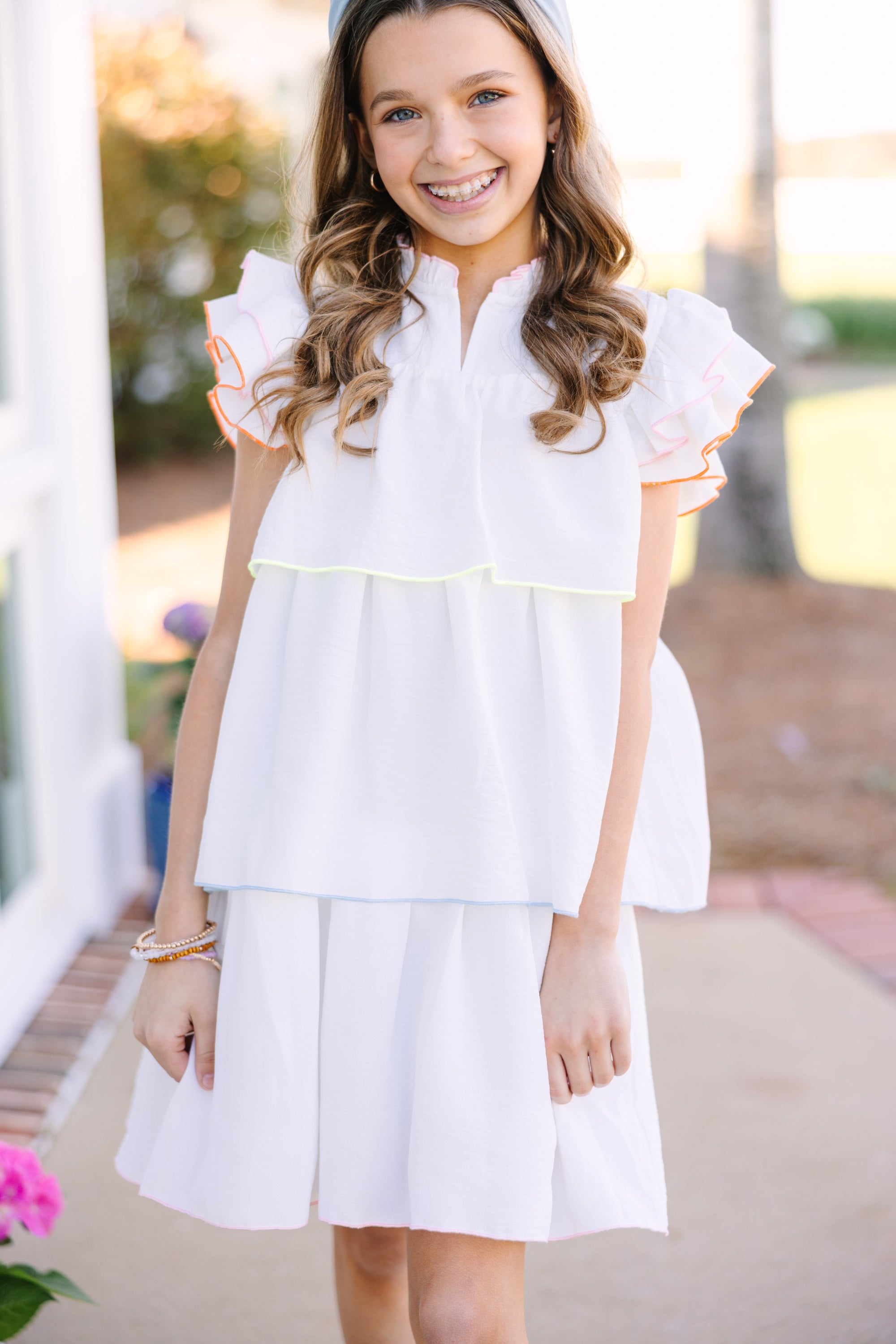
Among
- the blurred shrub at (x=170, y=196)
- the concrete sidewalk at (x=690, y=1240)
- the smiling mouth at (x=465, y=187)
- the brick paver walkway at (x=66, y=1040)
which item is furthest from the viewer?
the blurred shrub at (x=170, y=196)

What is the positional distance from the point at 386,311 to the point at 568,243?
0.23m

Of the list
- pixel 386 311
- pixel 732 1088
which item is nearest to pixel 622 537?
pixel 386 311

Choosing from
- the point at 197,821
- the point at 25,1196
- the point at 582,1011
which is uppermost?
the point at 197,821

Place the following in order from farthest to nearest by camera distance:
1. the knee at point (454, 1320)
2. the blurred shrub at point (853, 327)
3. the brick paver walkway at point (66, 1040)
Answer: the blurred shrub at point (853, 327) → the brick paver walkway at point (66, 1040) → the knee at point (454, 1320)

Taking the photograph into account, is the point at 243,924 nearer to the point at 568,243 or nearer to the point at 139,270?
the point at 568,243

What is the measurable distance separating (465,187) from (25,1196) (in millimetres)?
1267

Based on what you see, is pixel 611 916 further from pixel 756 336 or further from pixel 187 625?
pixel 756 336

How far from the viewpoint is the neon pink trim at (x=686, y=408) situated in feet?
4.45

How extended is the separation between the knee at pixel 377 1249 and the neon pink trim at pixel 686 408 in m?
0.99

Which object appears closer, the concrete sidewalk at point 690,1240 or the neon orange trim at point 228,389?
the neon orange trim at point 228,389

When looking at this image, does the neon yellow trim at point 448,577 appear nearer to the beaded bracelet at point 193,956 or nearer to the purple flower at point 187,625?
the beaded bracelet at point 193,956

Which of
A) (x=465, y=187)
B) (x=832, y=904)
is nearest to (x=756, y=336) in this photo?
(x=832, y=904)

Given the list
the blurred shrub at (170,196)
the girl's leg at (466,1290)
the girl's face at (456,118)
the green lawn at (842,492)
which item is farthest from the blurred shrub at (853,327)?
the girl's leg at (466,1290)

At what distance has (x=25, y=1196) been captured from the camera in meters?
1.58
